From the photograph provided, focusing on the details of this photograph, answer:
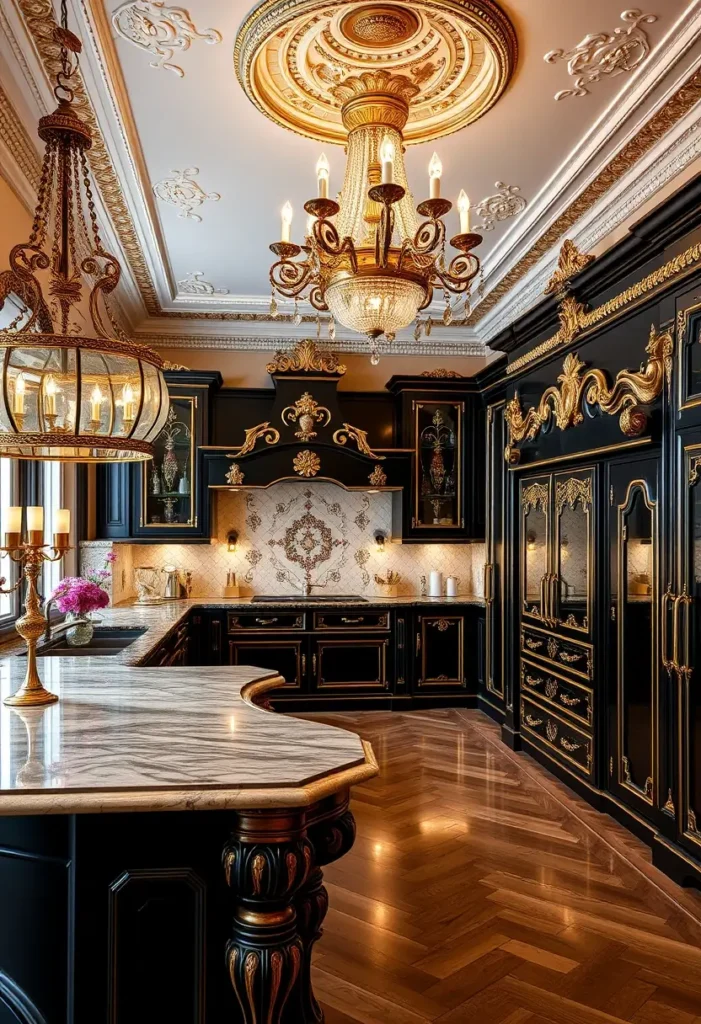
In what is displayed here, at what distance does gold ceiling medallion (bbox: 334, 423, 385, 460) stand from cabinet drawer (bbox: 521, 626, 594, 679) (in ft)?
6.57

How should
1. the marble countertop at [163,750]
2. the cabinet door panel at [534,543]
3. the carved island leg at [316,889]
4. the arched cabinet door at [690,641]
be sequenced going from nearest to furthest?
the marble countertop at [163,750] → the carved island leg at [316,889] → the arched cabinet door at [690,641] → the cabinet door panel at [534,543]

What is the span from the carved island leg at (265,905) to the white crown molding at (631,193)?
133 inches

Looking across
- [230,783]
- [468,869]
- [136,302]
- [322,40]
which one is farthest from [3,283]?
[136,302]

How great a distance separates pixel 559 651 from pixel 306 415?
9.35ft

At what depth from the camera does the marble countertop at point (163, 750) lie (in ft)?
4.84

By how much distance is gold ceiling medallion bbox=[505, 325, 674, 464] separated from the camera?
3.09 m

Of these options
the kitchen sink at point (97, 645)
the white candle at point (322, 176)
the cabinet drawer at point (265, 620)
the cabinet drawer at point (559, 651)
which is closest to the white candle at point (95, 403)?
the white candle at point (322, 176)

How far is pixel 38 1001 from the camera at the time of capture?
5.46 ft

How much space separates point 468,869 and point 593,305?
2.79m

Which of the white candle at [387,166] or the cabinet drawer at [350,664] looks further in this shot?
the cabinet drawer at [350,664]

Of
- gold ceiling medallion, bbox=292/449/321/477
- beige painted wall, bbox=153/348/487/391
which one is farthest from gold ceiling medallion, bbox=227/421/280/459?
beige painted wall, bbox=153/348/487/391

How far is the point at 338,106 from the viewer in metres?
3.19

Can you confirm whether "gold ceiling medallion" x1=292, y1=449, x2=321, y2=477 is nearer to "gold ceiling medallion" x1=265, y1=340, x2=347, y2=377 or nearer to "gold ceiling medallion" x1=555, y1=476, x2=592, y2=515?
"gold ceiling medallion" x1=265, y1=340, x2=347, y2=377

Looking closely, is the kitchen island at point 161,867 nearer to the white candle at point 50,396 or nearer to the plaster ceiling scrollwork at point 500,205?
the white candle at point 50,396
